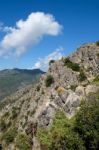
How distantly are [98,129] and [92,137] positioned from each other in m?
1.84

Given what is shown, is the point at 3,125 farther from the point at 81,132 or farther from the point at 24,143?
the point at 81,132

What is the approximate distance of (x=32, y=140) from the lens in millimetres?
91750

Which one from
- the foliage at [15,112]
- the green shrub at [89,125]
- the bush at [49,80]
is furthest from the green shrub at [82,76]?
the green shrub at [89,125]

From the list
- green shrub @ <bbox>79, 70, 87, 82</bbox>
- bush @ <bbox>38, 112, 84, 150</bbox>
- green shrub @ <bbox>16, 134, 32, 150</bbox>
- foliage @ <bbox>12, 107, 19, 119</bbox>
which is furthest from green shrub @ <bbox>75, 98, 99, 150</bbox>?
foliage @ <bbox>12, 107, 19, 119</bbox>

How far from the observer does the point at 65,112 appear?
258 ft

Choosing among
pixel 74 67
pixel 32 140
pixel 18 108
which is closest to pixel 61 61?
pixel 74 67

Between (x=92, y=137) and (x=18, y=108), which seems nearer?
(x=92, y=137)

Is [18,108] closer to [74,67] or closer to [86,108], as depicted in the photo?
[74,67]

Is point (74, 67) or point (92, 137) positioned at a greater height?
point (74, 67)

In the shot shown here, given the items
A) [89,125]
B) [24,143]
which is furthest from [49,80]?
[89,125]

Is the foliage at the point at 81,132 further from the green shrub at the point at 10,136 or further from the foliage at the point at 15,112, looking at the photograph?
the foliage at the point at 15,112

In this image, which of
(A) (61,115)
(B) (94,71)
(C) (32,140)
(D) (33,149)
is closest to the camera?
(A) (61,115)

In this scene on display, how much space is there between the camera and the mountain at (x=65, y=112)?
194 feet

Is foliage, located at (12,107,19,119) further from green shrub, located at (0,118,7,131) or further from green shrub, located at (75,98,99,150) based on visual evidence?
green shrub, located at (75,98,99,150)
